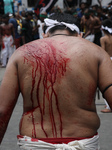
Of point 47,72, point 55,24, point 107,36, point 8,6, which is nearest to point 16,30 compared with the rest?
point 8,6

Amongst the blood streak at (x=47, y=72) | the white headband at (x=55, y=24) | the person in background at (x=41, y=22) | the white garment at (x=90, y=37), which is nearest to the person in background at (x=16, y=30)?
the person in background at (x=41, y=22)

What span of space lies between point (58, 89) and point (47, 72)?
132 mm

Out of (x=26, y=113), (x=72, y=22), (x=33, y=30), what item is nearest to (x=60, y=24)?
(x=72, y=22)

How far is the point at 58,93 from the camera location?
7.25 feet

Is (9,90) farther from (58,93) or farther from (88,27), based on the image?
(88,27)

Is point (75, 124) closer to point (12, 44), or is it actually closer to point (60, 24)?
point (60, 24)

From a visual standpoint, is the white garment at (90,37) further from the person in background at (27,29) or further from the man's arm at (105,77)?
the man's arm at (105,77)

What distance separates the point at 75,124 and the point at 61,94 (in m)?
0.20

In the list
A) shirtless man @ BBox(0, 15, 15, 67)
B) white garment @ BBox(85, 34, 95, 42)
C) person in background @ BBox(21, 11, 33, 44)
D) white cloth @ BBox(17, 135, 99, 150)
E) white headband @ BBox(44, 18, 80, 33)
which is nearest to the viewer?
white cloth @ BBox(17, 135, 99, 150)

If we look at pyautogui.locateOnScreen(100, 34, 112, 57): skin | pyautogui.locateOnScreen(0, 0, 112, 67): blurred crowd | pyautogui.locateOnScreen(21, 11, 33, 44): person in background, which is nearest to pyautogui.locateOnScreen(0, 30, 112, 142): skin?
pyautogui.locateOnScreen(100, 34, 112, 57): skin

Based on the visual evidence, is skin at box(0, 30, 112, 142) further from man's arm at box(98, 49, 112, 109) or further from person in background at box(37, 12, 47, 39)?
person in background at box(37, 12, 47, 39)

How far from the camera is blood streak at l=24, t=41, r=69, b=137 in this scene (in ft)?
7.25

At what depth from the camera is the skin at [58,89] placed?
7.17 feet

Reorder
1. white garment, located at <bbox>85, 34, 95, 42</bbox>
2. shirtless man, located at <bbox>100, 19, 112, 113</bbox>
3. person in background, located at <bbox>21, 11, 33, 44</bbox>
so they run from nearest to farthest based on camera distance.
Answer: shirtless man, located at <bbox>100, 19, 112, 113</bbox> → white garment, located at <bbox>85, 34, 95, 42</bbox> → person in background, located at <bbox>21, 11, 33, 44</bbox>
